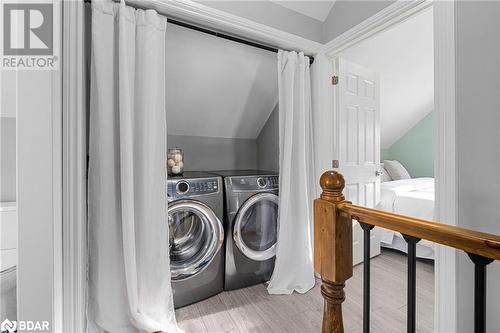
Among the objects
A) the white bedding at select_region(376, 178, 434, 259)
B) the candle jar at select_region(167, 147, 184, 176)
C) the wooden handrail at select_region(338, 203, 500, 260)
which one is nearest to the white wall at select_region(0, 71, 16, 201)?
the candle jar at select_region(167, 147, 184, 176)

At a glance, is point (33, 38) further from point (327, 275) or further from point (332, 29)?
point (332, 29)

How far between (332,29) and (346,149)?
1119 millimetres

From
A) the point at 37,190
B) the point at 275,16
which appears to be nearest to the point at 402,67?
the point at 275,16

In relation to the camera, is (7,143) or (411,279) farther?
(7,143)

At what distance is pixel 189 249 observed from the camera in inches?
75.3


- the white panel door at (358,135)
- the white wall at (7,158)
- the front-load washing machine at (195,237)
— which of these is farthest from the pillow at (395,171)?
the white wall at (7,158)

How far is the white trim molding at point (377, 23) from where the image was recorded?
157cm

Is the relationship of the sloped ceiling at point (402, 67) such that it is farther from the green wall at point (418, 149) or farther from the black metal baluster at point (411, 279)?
the black metal baluster at point (411, 279)

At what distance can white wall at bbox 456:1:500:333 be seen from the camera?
1181 mm

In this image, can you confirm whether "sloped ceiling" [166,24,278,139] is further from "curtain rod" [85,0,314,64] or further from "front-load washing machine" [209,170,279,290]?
"front-load washing machine" [209,170,279,290]

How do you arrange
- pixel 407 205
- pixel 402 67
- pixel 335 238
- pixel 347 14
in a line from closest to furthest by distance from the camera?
1. pixel 335 238
2. pixel 347 14
3. pixel 407 205
4. pixel 402 67

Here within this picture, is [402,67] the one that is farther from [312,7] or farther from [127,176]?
[127,176]

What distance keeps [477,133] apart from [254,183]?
1.46 metres

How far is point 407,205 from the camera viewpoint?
2.67 m
